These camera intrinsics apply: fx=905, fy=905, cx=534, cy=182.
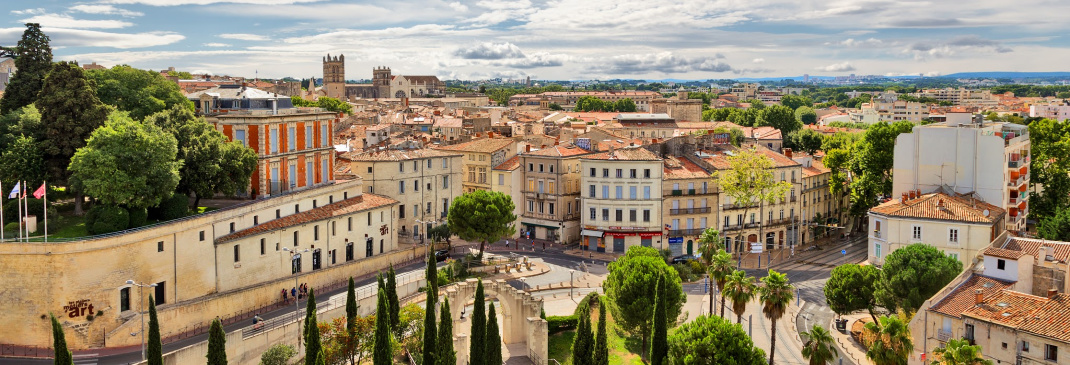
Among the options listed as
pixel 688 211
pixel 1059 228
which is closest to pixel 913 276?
pixel 1059 228

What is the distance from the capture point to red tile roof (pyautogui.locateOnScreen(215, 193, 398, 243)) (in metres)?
59.6

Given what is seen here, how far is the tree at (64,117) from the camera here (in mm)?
57312

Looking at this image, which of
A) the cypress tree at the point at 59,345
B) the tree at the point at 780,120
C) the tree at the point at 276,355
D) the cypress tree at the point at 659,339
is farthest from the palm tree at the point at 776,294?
the tree at the point at 780,120

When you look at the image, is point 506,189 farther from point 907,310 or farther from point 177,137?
point 907,310

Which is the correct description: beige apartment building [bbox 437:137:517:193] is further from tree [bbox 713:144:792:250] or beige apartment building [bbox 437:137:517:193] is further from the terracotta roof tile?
the terracotta roof tile

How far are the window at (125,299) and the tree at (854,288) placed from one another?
4314 cm

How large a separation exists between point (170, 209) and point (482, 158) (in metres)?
38.3

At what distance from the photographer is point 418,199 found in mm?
82375

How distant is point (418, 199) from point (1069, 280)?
5196 centimetres

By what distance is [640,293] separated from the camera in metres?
54.8

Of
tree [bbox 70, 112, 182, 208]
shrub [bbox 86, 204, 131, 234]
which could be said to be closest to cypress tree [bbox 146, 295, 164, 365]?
shrub [bbox 86, 204, 131, 234]

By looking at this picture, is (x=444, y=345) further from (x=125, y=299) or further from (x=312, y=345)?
(x=125, y=299)

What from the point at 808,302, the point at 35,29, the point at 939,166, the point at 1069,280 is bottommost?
the point at 808,302

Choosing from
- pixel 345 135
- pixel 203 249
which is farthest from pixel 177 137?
pixel 345 135
